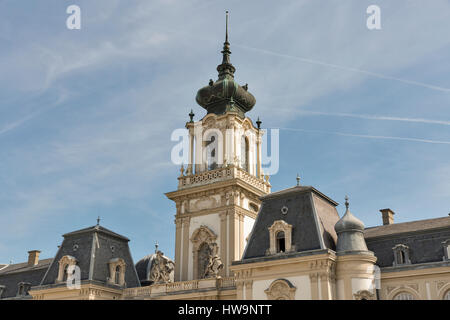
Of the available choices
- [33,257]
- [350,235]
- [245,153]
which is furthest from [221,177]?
[33,257]

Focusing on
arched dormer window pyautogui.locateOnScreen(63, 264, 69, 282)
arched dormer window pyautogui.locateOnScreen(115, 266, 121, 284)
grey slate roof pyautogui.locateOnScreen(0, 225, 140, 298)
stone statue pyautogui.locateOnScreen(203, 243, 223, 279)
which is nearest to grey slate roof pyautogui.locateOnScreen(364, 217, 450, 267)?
stone statue pyautogui.locateOnScreen(203, 243, 223, 279)

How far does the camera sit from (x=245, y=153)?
48188 mm

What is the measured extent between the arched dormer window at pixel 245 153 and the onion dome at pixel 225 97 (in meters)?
2.42

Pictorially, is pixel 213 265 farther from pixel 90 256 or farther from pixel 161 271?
pixel 90 256

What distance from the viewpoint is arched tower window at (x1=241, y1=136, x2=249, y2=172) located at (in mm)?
47656

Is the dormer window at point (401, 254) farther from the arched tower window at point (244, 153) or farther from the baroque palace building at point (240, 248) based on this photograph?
the arched tower window at point (244, 153)

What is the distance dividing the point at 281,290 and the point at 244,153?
657 inches

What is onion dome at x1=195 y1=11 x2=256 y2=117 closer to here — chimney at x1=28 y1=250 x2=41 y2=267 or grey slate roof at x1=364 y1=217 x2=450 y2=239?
grey slate roof at x1=364 y1=217 x2=450 y2=239

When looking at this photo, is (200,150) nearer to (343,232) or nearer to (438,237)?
(343,232)

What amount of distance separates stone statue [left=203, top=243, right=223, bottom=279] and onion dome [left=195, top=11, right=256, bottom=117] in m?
12.3

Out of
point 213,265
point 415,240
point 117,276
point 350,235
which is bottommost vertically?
point 117,276

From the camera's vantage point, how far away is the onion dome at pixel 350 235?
33.9 meters

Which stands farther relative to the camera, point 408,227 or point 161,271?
point 161,271
